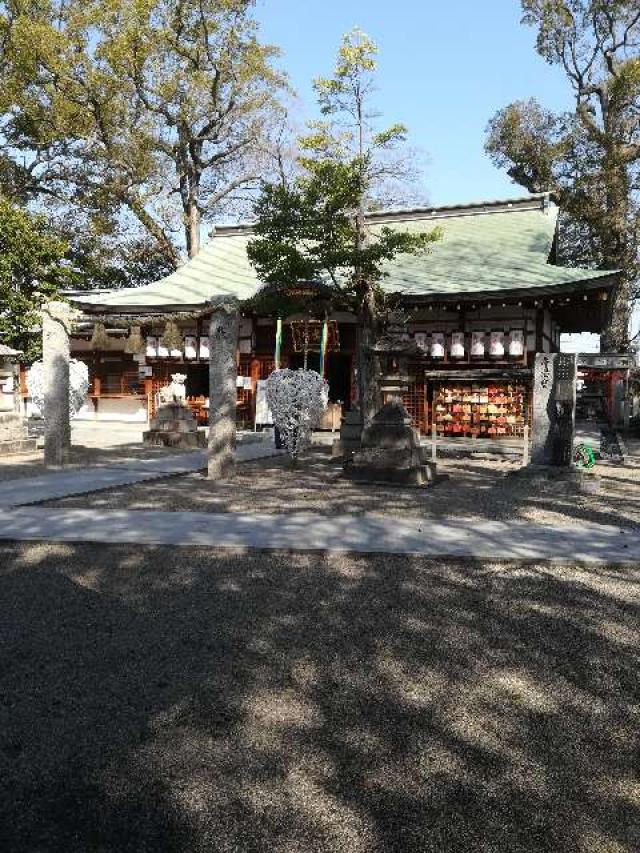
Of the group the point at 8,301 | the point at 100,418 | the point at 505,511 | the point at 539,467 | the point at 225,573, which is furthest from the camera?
the point at 100,418

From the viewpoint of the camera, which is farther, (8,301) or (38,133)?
(38,133)

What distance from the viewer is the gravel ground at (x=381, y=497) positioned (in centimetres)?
776

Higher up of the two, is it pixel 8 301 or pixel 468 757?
pixel 8 301

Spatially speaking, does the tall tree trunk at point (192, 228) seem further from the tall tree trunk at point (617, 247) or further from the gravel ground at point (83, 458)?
the tall tree trunk at point (617, 247)

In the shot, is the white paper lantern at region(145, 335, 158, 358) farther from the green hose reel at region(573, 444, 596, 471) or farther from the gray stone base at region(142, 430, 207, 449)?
the green hose reel at region(573, 444, 596, 471)

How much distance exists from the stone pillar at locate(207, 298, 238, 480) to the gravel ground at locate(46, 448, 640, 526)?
36cm

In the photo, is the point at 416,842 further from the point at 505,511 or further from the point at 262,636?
the point at 505,511

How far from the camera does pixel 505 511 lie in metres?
7.84

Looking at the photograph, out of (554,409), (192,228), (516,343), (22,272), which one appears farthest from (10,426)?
(192,228)

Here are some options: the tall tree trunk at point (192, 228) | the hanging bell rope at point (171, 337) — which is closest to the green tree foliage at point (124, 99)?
the tall tree trunk at point (192, 228)

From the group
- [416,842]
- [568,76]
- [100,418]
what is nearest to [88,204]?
[100,418]

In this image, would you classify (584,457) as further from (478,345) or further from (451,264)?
(451,264)

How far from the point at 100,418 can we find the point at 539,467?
58.5 ft

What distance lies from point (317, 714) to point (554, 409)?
859 cm
